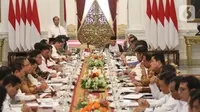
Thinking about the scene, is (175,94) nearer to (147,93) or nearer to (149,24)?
(147,93)

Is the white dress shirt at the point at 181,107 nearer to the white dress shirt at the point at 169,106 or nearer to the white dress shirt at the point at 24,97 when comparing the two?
the white dress shirt at the point at 169,106

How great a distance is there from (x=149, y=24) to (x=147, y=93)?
8.23 meters

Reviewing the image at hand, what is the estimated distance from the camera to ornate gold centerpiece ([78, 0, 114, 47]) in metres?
17.6

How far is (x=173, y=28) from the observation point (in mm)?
13430

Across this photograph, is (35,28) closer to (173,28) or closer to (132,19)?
(132,19)

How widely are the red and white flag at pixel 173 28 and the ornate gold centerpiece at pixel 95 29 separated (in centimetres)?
447

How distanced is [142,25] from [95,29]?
155 inches

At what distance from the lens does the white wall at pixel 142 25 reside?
13.7 metres

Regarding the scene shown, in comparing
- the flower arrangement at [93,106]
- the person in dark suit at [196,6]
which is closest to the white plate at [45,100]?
the flower arrangement at [93,106]

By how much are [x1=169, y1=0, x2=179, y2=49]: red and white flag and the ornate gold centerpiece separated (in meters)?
4.47

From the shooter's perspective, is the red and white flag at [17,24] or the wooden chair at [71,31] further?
the wooden chair at [71,31]

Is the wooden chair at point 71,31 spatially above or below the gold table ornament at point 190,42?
above

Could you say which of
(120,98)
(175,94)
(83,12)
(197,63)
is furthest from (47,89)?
(83,12)

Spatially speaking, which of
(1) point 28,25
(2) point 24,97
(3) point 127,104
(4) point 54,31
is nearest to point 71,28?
(4) point 54,31
